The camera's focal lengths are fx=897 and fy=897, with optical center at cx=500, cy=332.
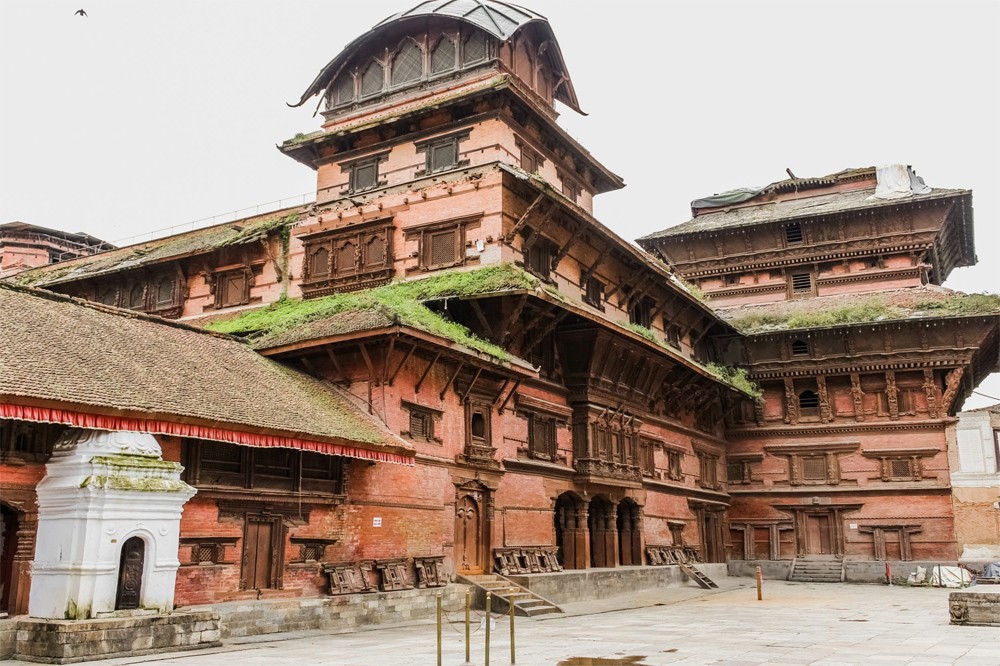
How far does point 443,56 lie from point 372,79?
2.78 metres

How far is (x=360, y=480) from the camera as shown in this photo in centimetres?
1927

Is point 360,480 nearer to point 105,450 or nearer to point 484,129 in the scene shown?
point 105,450

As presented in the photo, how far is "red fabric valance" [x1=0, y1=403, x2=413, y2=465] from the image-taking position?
1257cm

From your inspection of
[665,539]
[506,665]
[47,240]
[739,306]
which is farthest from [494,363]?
[47,240]

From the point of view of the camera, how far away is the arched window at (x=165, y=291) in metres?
30.8

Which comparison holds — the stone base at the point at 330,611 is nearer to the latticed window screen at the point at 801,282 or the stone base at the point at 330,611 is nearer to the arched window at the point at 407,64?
the arched window at the point at 407,64

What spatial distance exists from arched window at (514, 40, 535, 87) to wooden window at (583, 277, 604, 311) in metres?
7.45

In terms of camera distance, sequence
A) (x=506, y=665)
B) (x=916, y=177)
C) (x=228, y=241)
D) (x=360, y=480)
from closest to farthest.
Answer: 1. (x=506, y=665)
2. (x=360, y=480)
3. (x=228, y=241)
4. (x=916, y=177)

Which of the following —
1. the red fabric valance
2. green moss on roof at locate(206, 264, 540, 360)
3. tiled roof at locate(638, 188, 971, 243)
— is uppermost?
tiled roof at locate(638, 188, 971, 243)

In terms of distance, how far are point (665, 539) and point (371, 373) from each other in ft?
53.0

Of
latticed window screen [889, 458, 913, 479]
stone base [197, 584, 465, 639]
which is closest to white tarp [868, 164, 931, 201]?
latticed window screen [889, 458, 913, 479]

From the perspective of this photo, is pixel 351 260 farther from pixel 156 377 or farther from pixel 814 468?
pixel 814 468

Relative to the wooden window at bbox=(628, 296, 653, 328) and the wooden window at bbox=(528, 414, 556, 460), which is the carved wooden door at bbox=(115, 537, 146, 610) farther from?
the wooden window at bbox=(628, 296, 653, 328)

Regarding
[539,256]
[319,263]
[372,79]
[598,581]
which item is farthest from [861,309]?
[319,263]
